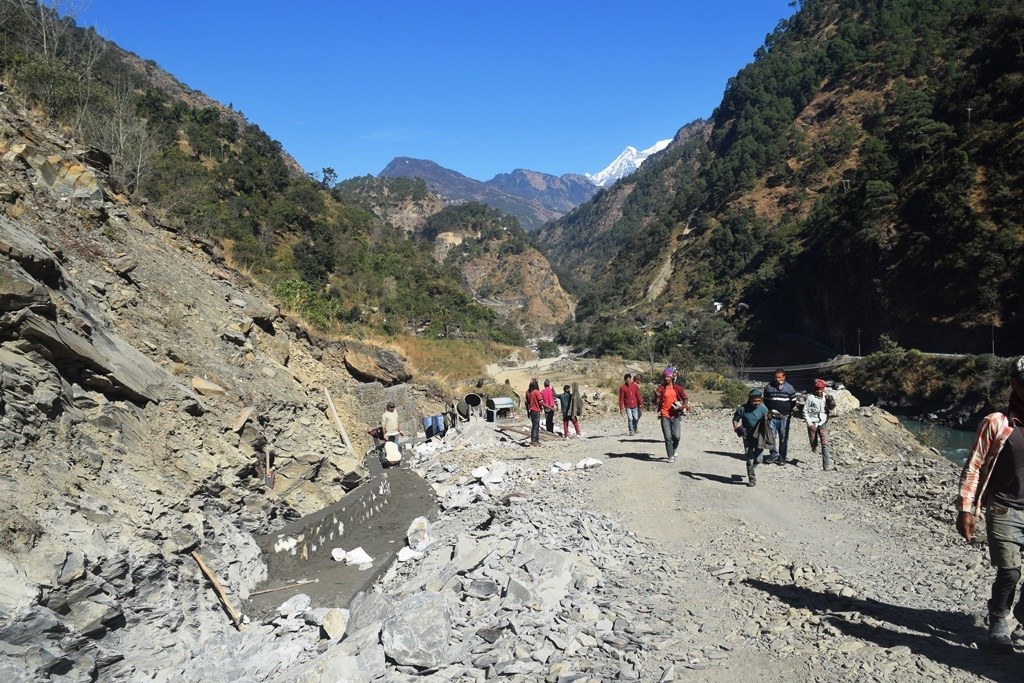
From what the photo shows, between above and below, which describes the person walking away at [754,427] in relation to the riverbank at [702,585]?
above

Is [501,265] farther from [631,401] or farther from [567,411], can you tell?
[631,401]

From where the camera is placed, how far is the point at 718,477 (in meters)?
9.27

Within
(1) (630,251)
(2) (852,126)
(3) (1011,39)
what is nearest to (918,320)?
(3) (1011,39)

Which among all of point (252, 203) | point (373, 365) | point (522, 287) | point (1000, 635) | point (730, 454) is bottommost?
point (730, 454)

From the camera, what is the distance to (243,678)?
5.32 metres

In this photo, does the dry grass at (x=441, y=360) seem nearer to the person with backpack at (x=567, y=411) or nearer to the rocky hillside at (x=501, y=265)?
the person with backpack at (x=567, y=411)

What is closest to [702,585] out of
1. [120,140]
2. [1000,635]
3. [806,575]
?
[806,575]

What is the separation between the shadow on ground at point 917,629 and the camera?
363 centimetres

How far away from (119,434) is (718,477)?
26.4 ft

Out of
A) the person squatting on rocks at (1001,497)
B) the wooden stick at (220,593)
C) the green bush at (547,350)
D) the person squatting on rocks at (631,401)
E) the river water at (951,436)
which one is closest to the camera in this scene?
the person squatting on rocks at (1001,497)

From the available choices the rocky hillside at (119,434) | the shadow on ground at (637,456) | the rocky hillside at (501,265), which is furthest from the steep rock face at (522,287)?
the rocky hillside at (119,434)

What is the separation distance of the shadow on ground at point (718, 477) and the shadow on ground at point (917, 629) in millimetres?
4010

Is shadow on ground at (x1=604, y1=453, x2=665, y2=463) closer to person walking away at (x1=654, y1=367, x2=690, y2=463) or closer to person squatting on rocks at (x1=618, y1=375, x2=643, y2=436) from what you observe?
person walking away at (x1=654, y1=367, x2=690, y2=463)

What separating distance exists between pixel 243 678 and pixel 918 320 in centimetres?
4764
